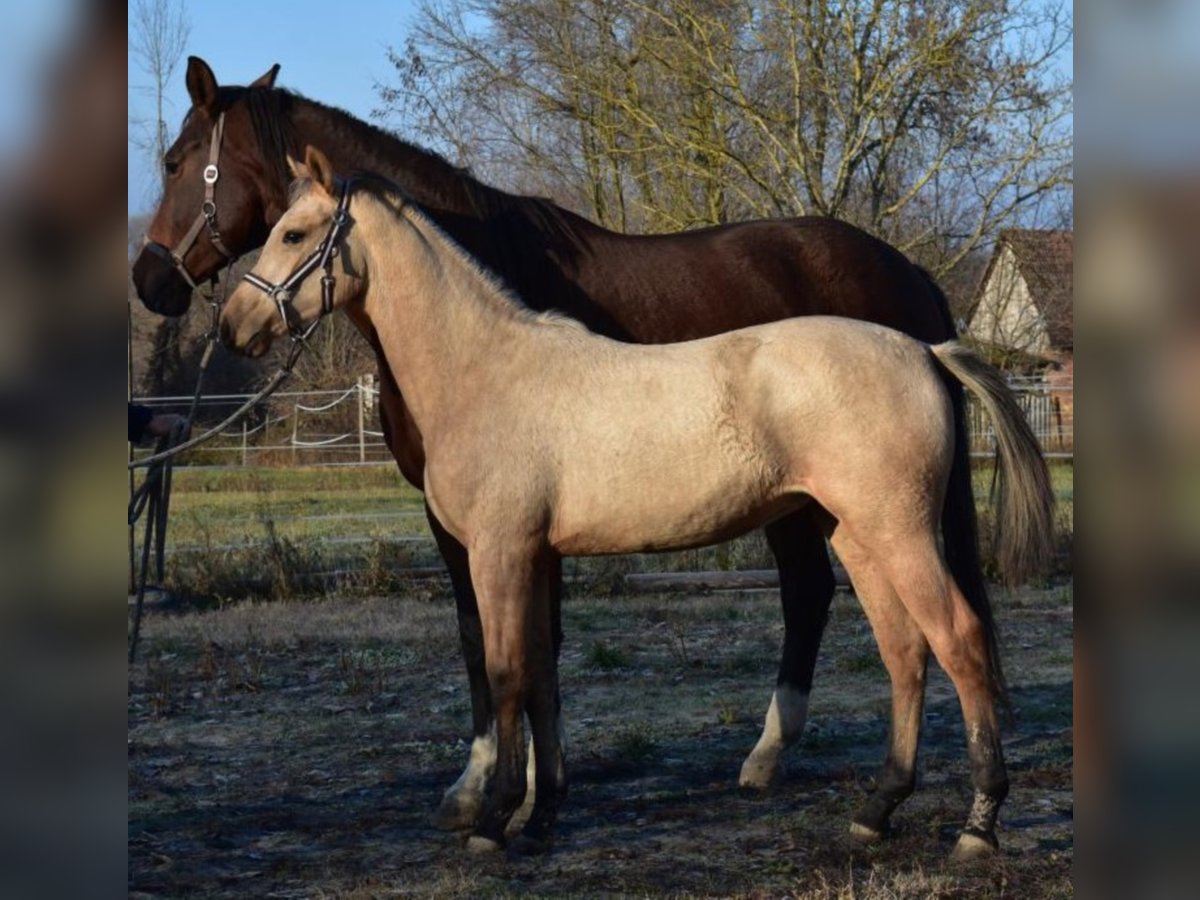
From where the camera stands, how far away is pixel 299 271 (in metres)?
4.24

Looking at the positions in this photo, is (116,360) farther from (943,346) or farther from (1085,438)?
(943,346)

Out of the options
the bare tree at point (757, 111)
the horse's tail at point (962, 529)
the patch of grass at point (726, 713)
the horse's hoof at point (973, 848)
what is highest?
the bare tree at point (757, 111)

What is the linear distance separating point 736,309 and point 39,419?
4171 mm

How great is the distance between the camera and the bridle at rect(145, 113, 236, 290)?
4.98 meters

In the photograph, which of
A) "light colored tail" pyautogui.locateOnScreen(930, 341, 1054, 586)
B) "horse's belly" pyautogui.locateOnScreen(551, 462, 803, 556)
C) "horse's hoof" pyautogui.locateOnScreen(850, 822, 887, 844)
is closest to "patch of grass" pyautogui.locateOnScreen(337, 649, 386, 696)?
"horse's belly" pyautogui.locateOnScreen(551, 462, 803, 556)

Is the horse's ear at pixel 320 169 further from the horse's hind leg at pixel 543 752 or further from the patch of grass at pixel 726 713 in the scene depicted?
the patch of grass at pixel 726 713

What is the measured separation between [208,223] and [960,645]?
3096mm

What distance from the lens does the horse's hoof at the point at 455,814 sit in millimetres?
4684

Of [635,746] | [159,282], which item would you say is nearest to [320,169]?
[159,282]

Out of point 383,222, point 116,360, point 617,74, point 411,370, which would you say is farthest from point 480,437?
point 617,74

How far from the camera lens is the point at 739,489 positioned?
402 cm

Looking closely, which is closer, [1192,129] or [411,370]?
[1192,129]

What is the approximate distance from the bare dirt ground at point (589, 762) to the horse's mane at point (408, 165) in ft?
7.04

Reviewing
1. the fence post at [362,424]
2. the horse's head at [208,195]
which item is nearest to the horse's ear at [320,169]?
the horse's head at [208,195]
